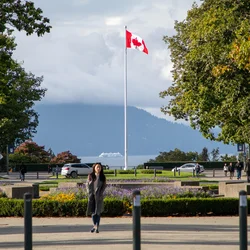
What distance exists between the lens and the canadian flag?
196 feet

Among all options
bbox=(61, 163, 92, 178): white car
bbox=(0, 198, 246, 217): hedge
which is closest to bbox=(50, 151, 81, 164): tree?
bbox=(61, 163, 92, 178): white car

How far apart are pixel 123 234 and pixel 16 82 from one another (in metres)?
56.2

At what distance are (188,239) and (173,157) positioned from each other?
76828 mm

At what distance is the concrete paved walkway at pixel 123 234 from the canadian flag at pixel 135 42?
3883 centimetres

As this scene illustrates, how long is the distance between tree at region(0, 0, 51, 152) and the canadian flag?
365 inches

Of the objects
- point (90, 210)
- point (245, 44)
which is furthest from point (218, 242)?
point (245, 44)

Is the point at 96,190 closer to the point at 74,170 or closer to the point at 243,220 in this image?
the point at 243,220

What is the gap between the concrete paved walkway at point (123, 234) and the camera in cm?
1434

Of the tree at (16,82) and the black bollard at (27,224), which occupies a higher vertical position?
the tree at (16,82)

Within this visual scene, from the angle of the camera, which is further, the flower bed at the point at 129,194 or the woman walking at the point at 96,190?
the flower bed at the point at 129,194

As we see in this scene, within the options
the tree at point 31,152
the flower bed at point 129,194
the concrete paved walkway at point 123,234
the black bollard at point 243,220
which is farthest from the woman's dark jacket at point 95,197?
the tree at point 31,152

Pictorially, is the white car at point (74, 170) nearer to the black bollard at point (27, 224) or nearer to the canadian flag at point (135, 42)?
the canadian flag at point (135, 42)

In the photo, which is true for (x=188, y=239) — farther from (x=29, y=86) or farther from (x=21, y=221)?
(x=29, y=86)

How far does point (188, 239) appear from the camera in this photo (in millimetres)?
15398
